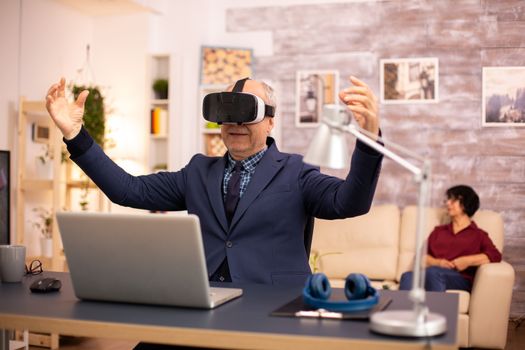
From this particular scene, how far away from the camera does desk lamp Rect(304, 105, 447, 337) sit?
Answer: 1334mm

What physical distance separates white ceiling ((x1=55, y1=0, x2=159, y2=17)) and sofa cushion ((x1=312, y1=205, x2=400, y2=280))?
90.5 inches

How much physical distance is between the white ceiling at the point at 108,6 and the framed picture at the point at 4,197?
149 centimetres

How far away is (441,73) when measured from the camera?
5.67 metres

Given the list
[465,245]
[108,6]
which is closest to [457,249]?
[465,245]

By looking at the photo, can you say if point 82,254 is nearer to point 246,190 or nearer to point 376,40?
point 246,190

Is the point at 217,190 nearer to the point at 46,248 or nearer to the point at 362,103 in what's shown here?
the point at 362,103

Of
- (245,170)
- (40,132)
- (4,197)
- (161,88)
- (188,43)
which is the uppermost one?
(188,43)

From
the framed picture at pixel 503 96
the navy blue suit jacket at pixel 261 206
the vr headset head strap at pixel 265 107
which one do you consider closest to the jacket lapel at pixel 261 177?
the navy blue suit jacket at pixel 261 206

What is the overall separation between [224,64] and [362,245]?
192cm

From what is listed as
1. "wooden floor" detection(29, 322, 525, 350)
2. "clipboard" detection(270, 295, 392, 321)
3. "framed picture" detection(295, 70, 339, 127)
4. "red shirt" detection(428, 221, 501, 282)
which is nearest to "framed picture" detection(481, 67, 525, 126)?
"red shirt" detection(428, 221, 501, 282)

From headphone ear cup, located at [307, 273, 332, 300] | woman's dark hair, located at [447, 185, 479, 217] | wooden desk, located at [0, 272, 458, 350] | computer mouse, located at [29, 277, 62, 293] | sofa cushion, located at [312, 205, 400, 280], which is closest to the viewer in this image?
wooden desk, located at [0, 272, 458, 350]

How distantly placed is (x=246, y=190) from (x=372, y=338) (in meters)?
1.03

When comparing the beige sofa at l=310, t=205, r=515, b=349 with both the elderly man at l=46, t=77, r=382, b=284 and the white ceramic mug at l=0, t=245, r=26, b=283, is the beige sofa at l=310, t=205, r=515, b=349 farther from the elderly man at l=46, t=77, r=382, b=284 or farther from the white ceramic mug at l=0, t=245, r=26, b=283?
the white ceramic mug at l=0, t=245, r=26, b=283

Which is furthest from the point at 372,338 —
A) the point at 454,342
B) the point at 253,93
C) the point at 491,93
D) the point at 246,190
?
the point at 491,93
